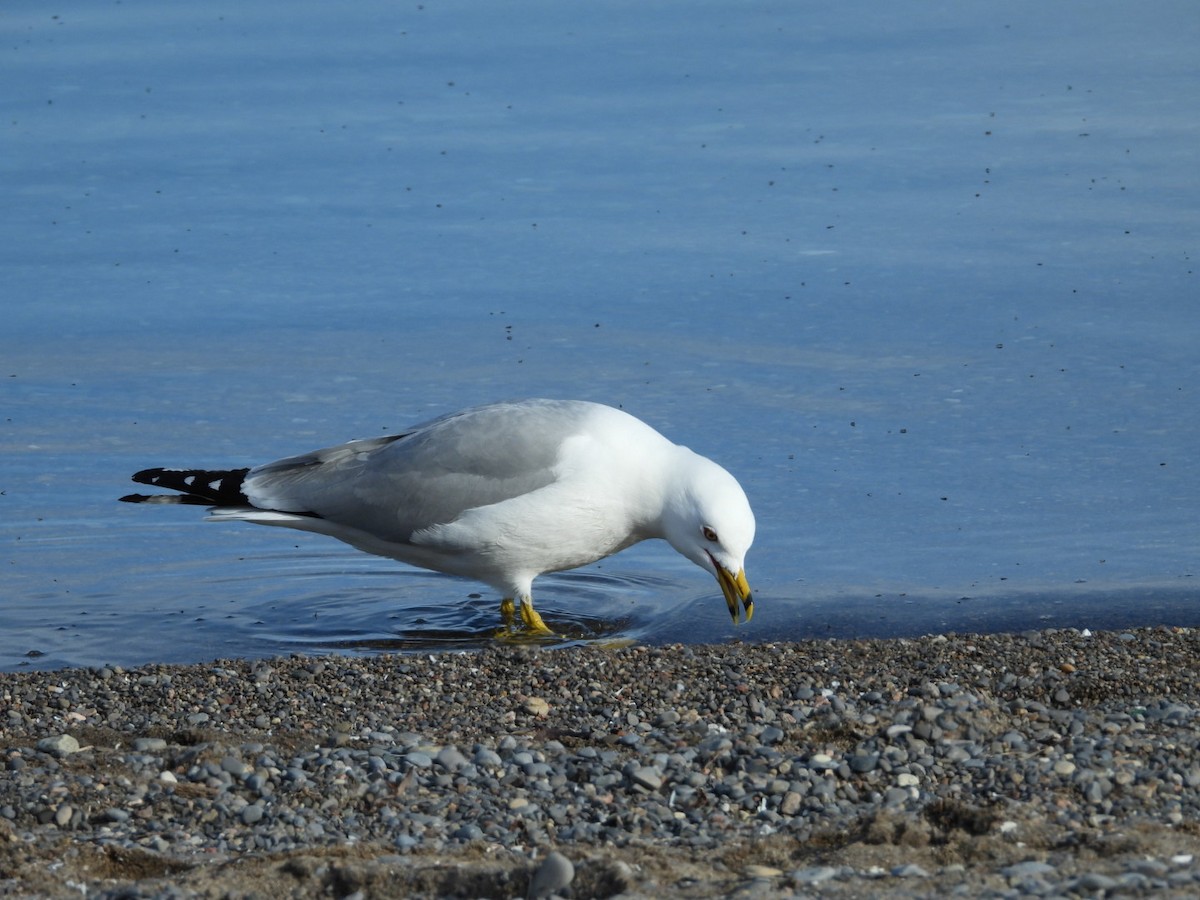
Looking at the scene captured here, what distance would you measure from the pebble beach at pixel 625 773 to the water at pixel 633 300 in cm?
96

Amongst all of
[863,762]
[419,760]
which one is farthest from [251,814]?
[863,762]

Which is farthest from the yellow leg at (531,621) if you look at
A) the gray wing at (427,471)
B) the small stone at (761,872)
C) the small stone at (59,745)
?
the small stone at (761,872)

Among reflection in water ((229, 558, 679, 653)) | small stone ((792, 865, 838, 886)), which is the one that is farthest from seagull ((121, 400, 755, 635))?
small stone ((792, 865, 838, 886))

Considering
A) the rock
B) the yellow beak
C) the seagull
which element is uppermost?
the seagull

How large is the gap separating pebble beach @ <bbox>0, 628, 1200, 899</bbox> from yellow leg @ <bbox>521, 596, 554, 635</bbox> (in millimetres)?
690

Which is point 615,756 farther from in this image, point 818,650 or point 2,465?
point 2,465

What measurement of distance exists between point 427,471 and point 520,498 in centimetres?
44

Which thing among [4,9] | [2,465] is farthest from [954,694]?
[4,9]

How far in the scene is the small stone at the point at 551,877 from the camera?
4434 millimetres

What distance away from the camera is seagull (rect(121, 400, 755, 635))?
24.4 ft

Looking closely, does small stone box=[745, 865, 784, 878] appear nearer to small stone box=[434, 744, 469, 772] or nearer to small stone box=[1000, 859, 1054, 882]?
small stone box=[1000, 859, 1054, 882]

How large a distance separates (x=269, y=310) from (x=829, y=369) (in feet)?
11.1

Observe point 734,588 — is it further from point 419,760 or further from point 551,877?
point 551,877

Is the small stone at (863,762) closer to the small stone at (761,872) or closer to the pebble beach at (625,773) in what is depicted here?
the pebble beach at (625,773)
